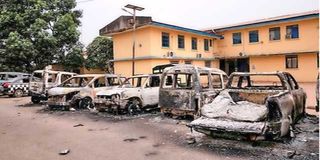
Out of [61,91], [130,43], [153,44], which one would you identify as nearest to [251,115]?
[61,91]

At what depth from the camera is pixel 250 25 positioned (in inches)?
1102

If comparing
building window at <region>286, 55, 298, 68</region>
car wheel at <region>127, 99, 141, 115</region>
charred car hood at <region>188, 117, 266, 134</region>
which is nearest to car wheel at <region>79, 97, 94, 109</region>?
car wheel at <region>127, 99, 141, 115</region>

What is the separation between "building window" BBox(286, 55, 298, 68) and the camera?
86.2 feet

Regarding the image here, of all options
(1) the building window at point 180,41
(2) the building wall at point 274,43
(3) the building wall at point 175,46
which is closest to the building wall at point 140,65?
(3) the building wall at point 175,46

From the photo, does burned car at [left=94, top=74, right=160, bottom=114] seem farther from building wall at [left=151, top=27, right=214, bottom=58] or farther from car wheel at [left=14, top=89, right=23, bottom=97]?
car wheel at [left=14, top=89, right=23, bottom=97]

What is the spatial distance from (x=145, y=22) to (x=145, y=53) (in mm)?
2552

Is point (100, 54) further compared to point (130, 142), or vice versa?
point (100, 54)

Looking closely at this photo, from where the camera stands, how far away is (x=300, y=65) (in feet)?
84.7

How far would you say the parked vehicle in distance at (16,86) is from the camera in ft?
67.4

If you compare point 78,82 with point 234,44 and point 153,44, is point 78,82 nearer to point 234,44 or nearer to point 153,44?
point 153,44

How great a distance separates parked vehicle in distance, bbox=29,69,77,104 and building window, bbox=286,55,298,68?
19539 millimetres

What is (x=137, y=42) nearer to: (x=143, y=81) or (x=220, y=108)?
(x=143, y=81)

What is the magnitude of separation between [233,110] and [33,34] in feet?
75.7

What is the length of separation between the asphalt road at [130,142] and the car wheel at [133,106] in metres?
0.96
